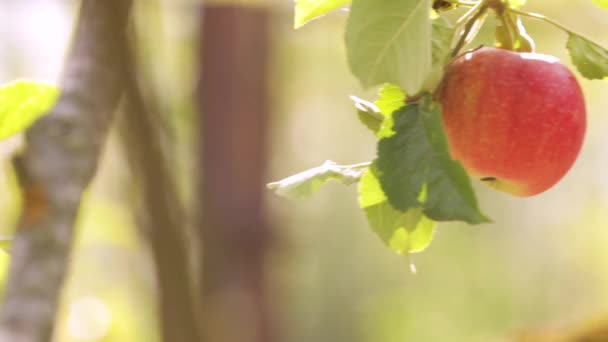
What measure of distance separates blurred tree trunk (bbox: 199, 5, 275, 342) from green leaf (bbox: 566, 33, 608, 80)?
3321 millimetres

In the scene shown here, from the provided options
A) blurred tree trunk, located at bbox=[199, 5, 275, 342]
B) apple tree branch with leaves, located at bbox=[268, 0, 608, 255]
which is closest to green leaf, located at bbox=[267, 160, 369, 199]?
apple tree branch with leaves, located at bbox=[268, 0, 608, 255]

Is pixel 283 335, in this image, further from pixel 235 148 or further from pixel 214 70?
pixel 214 70

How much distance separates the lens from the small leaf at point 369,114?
0.76m

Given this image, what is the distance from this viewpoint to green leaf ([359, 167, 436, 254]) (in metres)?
0.77

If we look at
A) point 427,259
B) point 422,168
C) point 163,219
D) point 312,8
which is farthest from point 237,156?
point 427,259

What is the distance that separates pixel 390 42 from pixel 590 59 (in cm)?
19

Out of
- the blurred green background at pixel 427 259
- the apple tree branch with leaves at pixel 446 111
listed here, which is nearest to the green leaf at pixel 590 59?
the apple tree branch with leaves at pixel 446 111

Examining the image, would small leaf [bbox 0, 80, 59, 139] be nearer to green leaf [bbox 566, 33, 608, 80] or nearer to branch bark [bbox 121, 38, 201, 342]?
branch bark [bbox 121, 38, 201, 342]

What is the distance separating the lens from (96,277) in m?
8.00

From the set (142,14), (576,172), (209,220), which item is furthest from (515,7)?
(576,172)

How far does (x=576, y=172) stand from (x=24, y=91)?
30.7 ft

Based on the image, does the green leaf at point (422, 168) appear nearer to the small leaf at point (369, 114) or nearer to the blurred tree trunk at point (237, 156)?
the small leaf at point (369, 114)

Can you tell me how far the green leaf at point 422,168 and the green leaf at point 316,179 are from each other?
0.04m

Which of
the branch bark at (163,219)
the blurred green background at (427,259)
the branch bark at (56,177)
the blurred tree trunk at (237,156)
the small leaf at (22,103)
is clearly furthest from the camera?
the blurred green background at (427,259)
